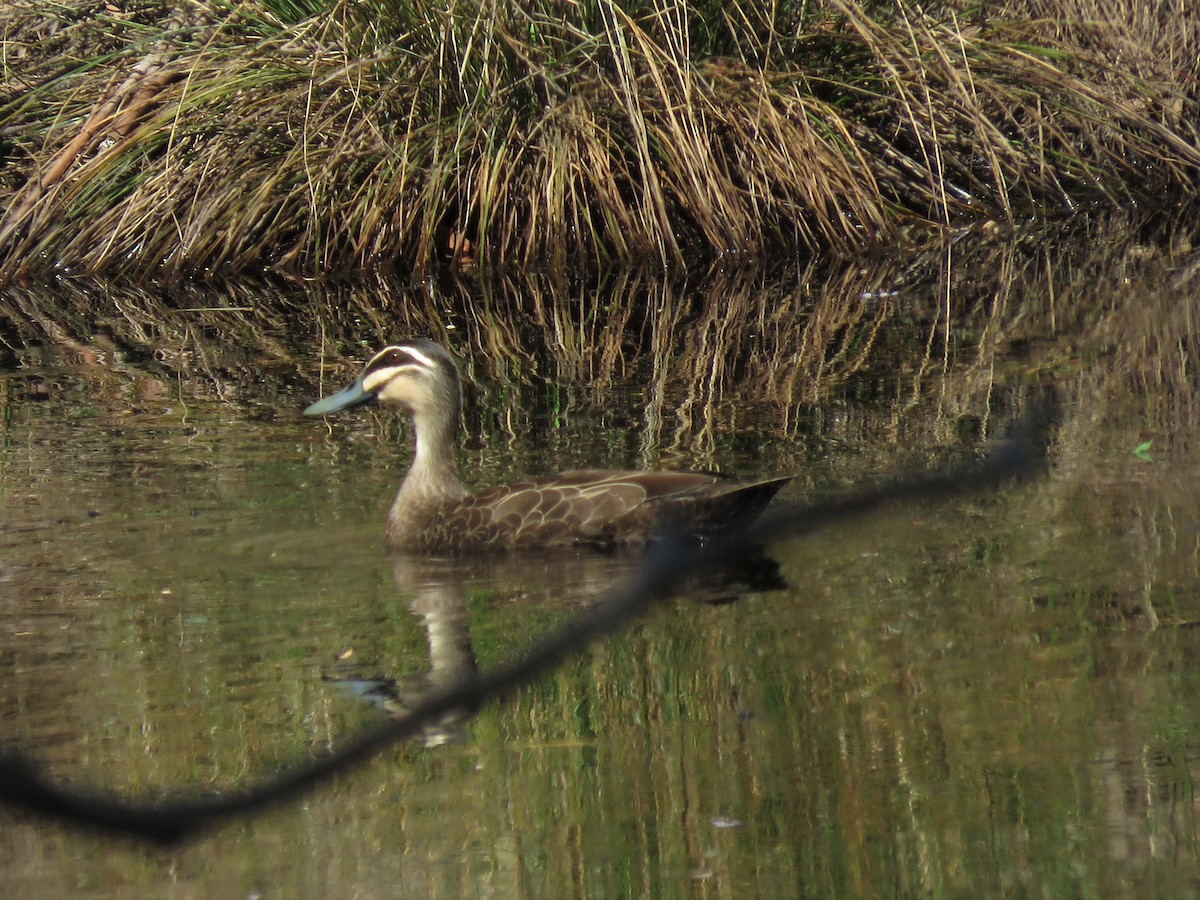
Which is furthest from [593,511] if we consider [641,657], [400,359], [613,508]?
[400,359]

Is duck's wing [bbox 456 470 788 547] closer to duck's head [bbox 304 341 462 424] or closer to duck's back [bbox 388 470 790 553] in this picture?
duck's back [bbox 388 470 790 553]

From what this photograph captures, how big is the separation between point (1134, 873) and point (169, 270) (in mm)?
10803

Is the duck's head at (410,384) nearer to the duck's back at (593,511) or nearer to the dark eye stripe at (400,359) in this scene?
the dark eye stripe at (400,359)

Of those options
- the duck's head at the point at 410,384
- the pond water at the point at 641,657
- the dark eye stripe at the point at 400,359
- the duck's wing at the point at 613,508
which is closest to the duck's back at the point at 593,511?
the duck's wing at the point at 613,508

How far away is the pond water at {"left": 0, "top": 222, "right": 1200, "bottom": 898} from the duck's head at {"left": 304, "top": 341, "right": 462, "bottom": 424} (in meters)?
0.32

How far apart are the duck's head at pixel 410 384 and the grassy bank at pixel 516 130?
224 inches

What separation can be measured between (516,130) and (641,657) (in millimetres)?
8519

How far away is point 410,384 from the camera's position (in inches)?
278

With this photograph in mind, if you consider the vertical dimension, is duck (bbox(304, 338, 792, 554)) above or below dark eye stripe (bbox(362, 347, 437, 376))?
below

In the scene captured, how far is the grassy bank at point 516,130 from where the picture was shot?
42.2ft

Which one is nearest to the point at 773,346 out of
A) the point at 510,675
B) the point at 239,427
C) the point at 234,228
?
the point at 239,427

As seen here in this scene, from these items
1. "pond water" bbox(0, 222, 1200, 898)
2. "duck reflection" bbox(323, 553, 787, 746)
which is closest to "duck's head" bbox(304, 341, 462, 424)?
"pond water" bbox(0, 222, 1200, 898)

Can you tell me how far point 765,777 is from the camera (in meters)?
4.17

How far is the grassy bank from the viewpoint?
A: 12867mm
